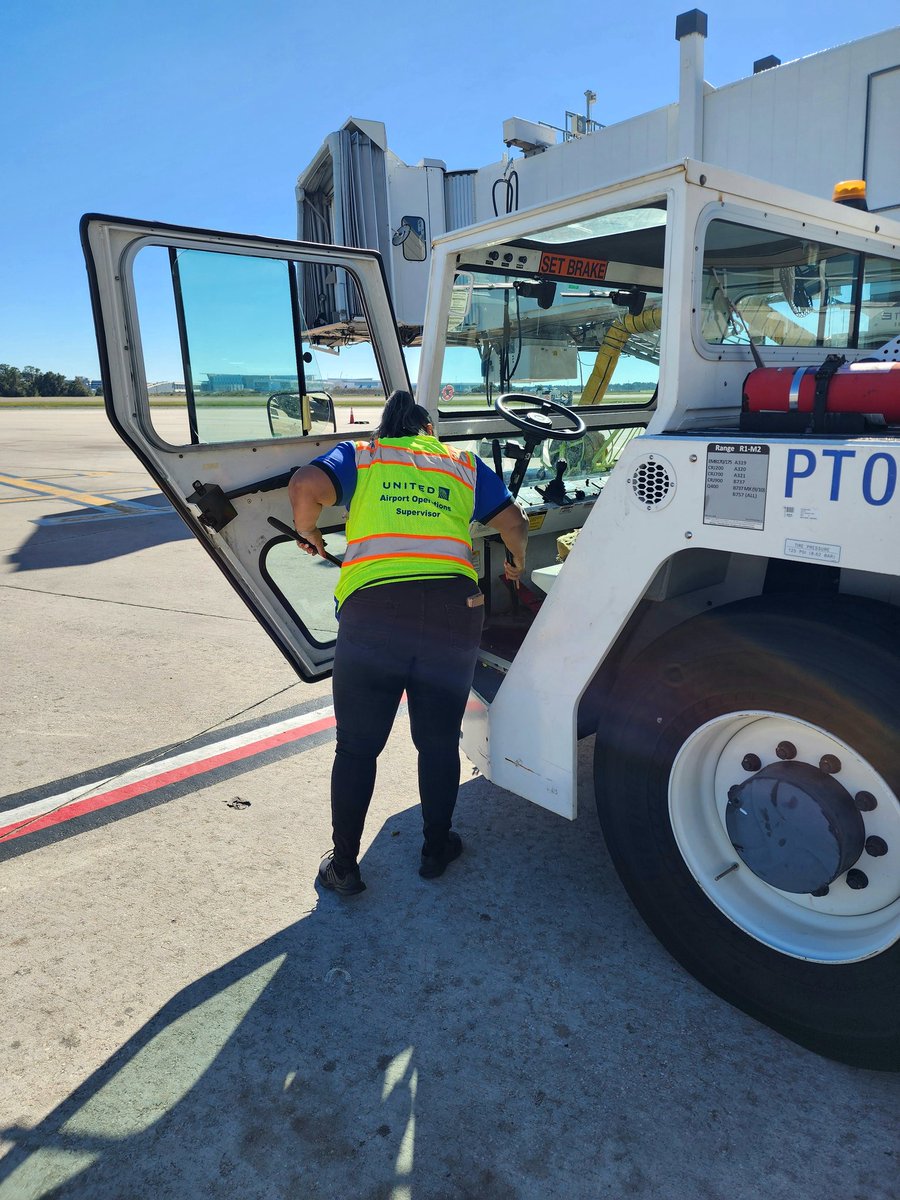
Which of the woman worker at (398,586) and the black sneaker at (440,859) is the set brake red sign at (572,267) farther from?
the black sneaker at (440,859)

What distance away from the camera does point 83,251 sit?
2.53 meters

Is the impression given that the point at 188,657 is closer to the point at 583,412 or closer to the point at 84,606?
the point at 84,606

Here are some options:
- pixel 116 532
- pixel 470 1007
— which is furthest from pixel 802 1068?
pixel 116 532

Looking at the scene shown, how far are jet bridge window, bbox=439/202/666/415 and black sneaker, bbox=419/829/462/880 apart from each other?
1718mm

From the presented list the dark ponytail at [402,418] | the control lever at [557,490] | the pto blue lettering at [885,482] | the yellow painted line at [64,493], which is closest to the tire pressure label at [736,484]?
the pto blue lettering at [885,482]

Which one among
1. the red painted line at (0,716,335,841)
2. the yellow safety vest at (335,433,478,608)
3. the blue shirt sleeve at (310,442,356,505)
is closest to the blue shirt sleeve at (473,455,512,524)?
the yellow safety vest at (335,433,478,608)

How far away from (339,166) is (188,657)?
20.6 feet

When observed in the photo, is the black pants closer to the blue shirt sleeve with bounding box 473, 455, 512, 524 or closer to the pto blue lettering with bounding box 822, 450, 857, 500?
the blue shirt sleeve with bounding box 473, 455, 512, 524

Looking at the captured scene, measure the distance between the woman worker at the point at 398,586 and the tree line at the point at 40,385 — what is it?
9395cm

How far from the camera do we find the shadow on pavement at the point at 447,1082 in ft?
5.71

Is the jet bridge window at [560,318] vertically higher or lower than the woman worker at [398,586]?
higher

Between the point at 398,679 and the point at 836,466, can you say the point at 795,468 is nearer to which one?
the point at 836,466

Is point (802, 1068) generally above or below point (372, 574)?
below

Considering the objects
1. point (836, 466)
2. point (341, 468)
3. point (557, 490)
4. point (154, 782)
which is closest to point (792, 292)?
point (557, 490)
